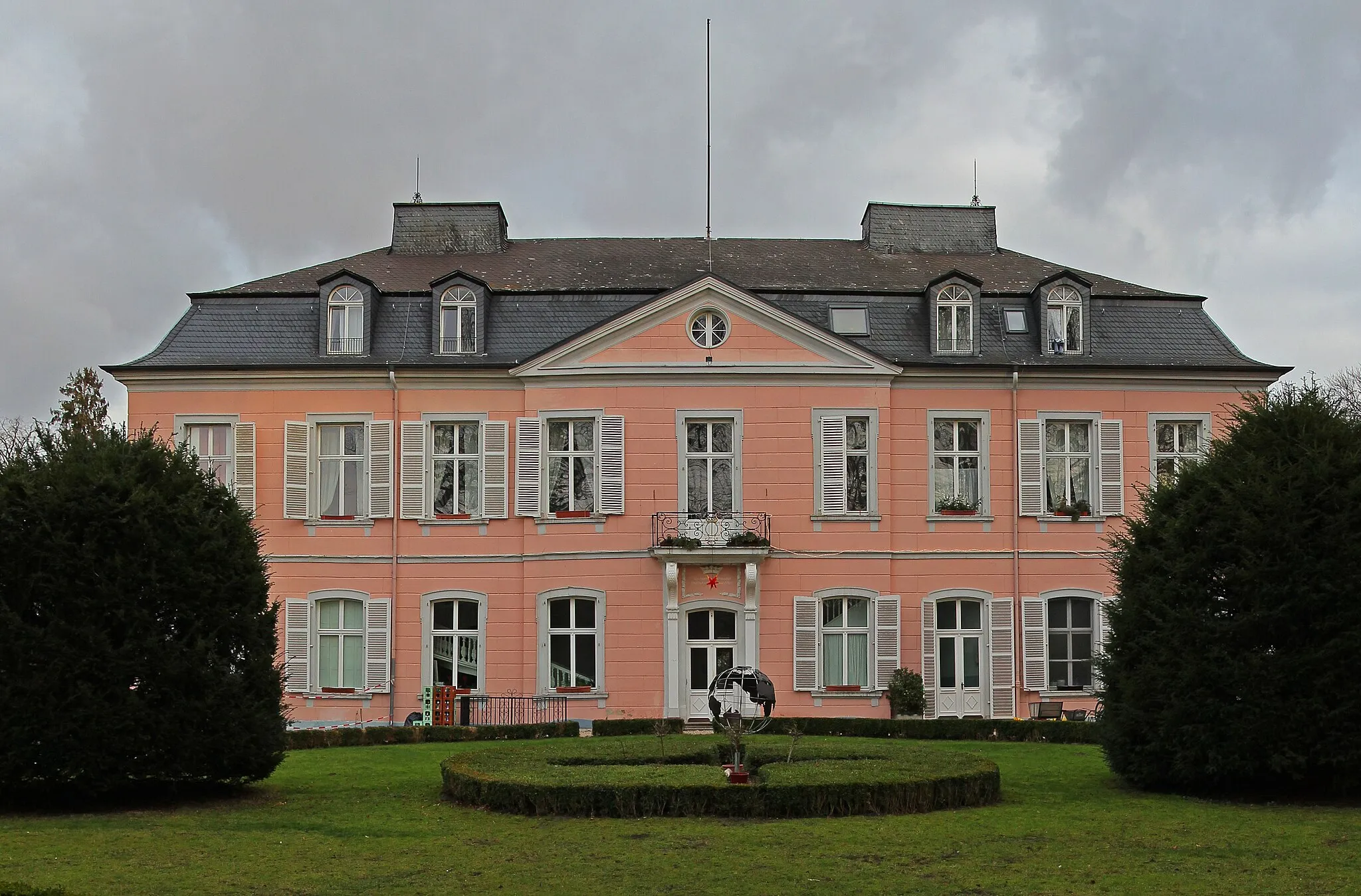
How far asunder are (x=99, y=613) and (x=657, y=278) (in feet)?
57.8

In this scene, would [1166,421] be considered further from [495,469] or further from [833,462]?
[495,469]

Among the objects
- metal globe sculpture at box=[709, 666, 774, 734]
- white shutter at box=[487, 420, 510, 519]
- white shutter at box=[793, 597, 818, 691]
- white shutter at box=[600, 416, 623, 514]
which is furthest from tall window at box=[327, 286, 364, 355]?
white shutter at box=[793, 597, 818, 691]

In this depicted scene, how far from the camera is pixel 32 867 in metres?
12.4

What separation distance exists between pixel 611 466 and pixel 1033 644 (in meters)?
8.68

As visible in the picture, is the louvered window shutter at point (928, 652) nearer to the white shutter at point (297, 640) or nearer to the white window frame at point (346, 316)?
the white shutter at point (297, 640)

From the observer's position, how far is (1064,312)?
30.7 metres

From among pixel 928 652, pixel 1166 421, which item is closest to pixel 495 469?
pixel 928 652

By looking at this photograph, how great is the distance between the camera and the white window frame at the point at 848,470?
2958cm

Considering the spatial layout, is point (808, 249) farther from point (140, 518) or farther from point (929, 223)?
point (140, 518)

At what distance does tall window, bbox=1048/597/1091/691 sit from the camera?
30047mm

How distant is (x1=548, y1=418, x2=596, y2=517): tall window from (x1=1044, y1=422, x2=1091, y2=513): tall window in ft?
29.0

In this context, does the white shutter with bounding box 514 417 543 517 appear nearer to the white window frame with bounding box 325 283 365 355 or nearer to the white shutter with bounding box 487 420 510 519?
the white shutter with bounding box 487 420 510 519

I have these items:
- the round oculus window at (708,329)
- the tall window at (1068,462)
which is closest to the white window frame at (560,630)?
the round oculus window at (708,329)

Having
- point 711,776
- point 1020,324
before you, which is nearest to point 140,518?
point 711,776
